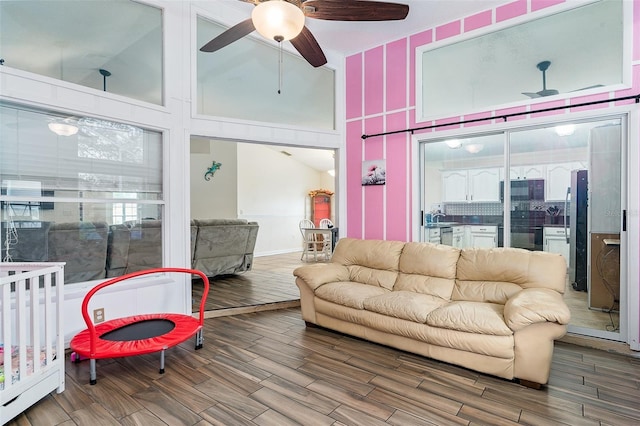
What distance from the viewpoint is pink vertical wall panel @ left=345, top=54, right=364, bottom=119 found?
4.41 m

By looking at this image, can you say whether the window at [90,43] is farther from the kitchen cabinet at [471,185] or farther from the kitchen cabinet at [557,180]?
the kitchen cabinet at [557,180]

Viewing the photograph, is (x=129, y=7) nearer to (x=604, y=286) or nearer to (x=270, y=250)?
(x=604, y=286)

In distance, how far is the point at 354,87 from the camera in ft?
14.6

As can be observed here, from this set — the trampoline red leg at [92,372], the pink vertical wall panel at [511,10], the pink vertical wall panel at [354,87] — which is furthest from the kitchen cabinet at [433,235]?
the trampoline red leg at [92,372]

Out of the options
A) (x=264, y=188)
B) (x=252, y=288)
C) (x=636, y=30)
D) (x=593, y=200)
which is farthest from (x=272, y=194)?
(x=636, y=30)

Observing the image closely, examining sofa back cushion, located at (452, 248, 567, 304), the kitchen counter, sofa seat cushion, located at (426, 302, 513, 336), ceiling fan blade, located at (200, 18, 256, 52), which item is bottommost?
sofa seat cushion, located at (426, 302, 513, 336)

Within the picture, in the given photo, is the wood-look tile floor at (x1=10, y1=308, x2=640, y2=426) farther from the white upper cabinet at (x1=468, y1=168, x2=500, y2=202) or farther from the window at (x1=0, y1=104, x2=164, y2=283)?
the white upper cabinet at (x1=468, y1=168, x2=500, y2=202)

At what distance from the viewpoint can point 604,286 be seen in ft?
10.1

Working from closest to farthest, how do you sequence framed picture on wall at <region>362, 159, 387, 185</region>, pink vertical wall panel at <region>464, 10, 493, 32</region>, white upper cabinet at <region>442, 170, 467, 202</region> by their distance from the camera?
pink vertical wall panel at <region>464, 10, 493, 32</region> → white upper cabinet at <region>442, 170, 467, 202</region> → framed picture on wall at <region>362, 159, 387, 185</region>

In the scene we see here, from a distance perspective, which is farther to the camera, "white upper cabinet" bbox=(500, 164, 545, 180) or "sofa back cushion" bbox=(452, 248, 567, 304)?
"white upper cabinet" bbox=(500, 164, 545, 180)

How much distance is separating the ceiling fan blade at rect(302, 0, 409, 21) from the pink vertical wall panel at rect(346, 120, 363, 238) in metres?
2.00

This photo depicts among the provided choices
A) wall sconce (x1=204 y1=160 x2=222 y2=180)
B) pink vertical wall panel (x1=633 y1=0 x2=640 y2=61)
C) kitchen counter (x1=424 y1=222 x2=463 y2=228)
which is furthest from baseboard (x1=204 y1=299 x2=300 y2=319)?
wall sconce (x1=204 y1=160 x2=222 y2=180)

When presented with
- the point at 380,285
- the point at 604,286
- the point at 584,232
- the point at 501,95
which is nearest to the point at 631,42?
the point at 501,95

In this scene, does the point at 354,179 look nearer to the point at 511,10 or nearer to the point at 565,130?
the point at 565,130
